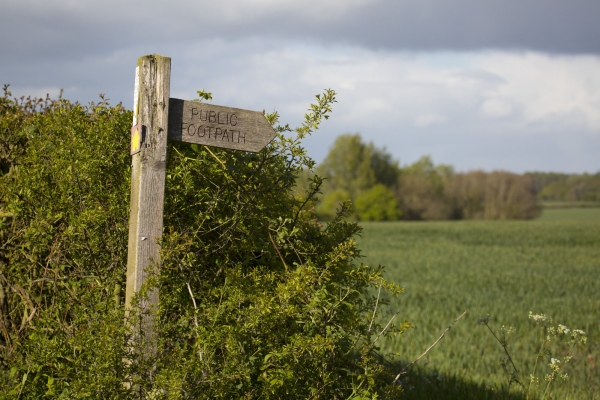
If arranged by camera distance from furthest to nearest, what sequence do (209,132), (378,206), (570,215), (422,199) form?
(570,215), (422,199), (378,206), (209,132)

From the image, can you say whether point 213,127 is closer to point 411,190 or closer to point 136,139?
point 136,139

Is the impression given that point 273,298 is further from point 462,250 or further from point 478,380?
point 462,250

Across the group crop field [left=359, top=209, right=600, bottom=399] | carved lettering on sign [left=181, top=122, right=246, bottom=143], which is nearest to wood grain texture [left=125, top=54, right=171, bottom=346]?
carved lettering on sign [left=181, top=122, right=246, bottom=143]

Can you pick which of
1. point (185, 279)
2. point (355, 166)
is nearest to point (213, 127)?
point (185, 279)

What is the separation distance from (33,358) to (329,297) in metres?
1.64

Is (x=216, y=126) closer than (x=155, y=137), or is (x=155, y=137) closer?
(x=155, y=137)

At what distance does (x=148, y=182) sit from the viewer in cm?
314

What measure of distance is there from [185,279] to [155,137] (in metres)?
0.78

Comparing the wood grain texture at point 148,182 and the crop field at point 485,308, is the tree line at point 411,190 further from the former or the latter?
the wood grain texture at point 148,182

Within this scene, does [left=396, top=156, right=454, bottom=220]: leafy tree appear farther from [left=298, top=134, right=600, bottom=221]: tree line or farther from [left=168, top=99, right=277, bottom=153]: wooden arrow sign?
[left=168, top=99, right=277, bottom=153]: wooden arrow sign

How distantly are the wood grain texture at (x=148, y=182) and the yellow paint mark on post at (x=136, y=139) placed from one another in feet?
0.07

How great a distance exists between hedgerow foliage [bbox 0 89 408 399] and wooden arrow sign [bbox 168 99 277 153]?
0.12 metres

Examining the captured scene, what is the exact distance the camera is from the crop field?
641cm

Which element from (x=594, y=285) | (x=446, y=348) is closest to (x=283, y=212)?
(x=446, y=348)
